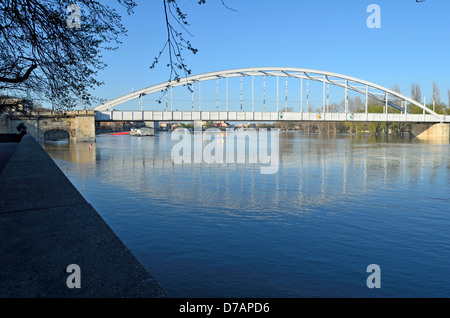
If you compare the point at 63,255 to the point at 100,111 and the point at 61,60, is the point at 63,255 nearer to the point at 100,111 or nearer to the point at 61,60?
the point at 61,60

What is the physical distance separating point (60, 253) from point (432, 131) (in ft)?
309

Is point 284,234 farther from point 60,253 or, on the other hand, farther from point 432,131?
point 432,131

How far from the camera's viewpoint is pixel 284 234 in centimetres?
836

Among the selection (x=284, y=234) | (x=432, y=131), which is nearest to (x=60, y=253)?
(x=284, y=234)

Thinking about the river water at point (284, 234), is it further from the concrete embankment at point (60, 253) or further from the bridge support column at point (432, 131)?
the bridge support column at point (432, 131)

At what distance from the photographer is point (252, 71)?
75.2m

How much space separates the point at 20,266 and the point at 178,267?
11.6 feet

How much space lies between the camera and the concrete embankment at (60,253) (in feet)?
9.25

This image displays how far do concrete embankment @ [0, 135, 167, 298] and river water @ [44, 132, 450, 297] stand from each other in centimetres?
183

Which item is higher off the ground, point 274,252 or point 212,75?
point 212,75

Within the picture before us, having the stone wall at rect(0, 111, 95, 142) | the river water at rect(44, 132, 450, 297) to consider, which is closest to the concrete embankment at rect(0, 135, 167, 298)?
the river water at rect(44, 132, 450, 297)
